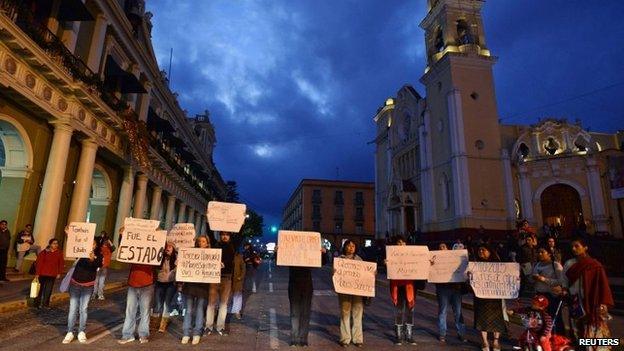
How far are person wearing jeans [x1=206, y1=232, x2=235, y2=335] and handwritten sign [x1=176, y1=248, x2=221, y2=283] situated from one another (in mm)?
270

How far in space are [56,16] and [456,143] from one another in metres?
26.3

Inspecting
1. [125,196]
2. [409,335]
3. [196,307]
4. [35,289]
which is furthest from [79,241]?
[125,196]

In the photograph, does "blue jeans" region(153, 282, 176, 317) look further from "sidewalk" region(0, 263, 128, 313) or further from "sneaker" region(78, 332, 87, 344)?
"sidewalk" region(0, 263, 128, 313)

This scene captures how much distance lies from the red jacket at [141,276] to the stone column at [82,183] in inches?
440

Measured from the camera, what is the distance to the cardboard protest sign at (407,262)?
6.95 m

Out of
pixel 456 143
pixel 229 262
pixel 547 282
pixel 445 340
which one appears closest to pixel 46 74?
pixel 229 262

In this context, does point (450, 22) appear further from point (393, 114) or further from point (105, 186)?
point (105, 186)

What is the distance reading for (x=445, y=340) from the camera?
710 centimetres

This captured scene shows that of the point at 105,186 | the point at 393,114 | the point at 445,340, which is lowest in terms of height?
the point at 445,340

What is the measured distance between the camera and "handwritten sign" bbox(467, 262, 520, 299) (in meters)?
6.57

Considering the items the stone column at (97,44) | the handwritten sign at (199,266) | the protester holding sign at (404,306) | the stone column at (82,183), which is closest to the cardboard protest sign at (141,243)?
the handwritten sign at (199,266)

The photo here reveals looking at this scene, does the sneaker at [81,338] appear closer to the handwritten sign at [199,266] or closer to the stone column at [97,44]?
the handwritten sign at [199,266]

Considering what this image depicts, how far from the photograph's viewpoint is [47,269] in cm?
877

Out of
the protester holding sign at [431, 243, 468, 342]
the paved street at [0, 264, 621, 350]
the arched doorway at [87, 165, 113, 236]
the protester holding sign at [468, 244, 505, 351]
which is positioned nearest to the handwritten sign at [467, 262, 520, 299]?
the protester holding sign at [468, 244, 505, 351]
